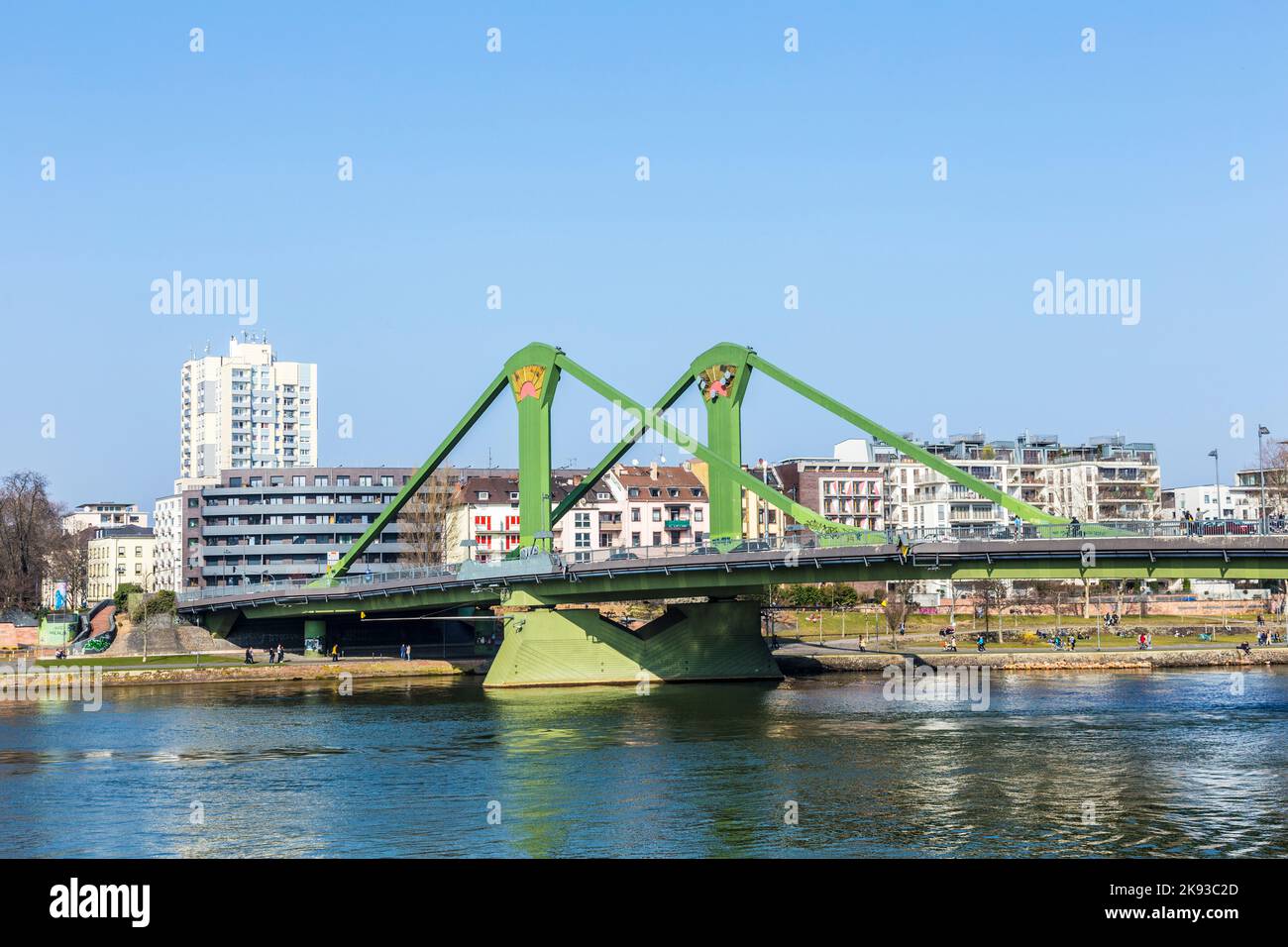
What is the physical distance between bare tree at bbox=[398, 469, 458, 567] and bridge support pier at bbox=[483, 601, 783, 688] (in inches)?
2434

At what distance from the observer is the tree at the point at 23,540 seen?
152 meters

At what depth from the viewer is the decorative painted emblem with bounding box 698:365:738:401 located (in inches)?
4345

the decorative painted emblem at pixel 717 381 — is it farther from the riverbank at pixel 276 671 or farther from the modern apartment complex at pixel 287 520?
the modern apartment complex at pixel 287 520

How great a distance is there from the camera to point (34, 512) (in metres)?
162

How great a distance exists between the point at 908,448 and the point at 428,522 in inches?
3033

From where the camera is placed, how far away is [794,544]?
89.2 metres

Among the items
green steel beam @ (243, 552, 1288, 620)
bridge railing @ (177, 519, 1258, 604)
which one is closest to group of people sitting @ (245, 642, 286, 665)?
green steel beam @ (243, 552, 1288, 620)

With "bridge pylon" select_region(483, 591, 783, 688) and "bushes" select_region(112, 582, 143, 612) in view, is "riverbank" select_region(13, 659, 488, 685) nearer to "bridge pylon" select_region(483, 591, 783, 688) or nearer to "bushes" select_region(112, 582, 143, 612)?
"bridge pylon" select_region(483, 591, 783, 688)

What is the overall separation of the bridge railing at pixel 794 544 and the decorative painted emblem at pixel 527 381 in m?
13.1

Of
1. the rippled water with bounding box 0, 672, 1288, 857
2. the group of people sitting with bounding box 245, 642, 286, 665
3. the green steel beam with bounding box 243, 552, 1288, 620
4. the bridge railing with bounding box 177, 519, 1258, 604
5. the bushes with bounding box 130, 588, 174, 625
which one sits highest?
the bridge railing with bounding box 177, 519, 1258, 604

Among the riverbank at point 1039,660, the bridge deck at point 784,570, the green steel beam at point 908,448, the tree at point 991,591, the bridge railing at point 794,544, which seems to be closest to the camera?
the bridge deck at point 784,570

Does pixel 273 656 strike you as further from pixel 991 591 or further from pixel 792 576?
pixel 991 591

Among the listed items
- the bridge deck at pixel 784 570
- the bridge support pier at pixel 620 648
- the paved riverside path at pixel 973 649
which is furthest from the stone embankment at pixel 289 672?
the paved riverside path at pixel 973 649
